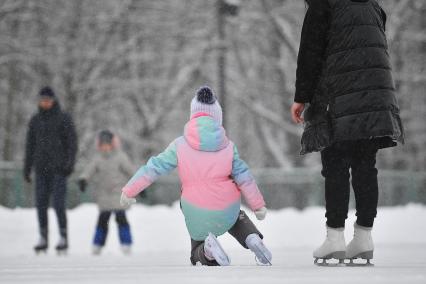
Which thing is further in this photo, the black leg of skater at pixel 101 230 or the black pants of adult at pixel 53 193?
the black leg of skater at pixel 101 230

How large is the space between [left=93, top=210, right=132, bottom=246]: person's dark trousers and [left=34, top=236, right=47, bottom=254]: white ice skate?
0.61m

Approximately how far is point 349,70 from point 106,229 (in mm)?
6434

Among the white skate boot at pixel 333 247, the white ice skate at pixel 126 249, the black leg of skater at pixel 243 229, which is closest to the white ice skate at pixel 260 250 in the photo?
the black leg of skater at pixel 243 229

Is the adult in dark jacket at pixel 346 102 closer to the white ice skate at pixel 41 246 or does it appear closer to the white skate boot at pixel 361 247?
→ the white skate boot at pixel 361 247

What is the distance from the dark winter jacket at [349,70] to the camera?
5703 mm

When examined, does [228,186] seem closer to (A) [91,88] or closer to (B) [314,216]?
(B) [314,216]

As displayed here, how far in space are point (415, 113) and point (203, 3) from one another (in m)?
7.51

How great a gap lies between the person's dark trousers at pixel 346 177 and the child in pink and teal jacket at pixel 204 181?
79 cm

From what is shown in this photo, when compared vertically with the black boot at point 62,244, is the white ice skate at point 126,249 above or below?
below

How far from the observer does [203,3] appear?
27984 mm

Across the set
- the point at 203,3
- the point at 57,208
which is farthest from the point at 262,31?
the point at 57,208

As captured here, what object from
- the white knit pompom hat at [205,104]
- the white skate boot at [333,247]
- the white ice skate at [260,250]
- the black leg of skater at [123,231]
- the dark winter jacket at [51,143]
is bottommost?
the black leg of skater at [123,231]

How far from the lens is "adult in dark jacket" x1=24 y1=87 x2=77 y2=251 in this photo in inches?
432

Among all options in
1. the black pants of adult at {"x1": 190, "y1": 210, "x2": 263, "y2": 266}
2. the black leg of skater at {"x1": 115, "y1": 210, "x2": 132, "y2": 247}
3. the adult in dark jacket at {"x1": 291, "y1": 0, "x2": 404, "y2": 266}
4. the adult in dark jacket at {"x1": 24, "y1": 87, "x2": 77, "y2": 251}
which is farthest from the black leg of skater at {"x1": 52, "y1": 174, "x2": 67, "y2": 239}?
the adult in dark jacket at {"x1": 291, "y1": 0, "x2": 404, "y2": 266}
